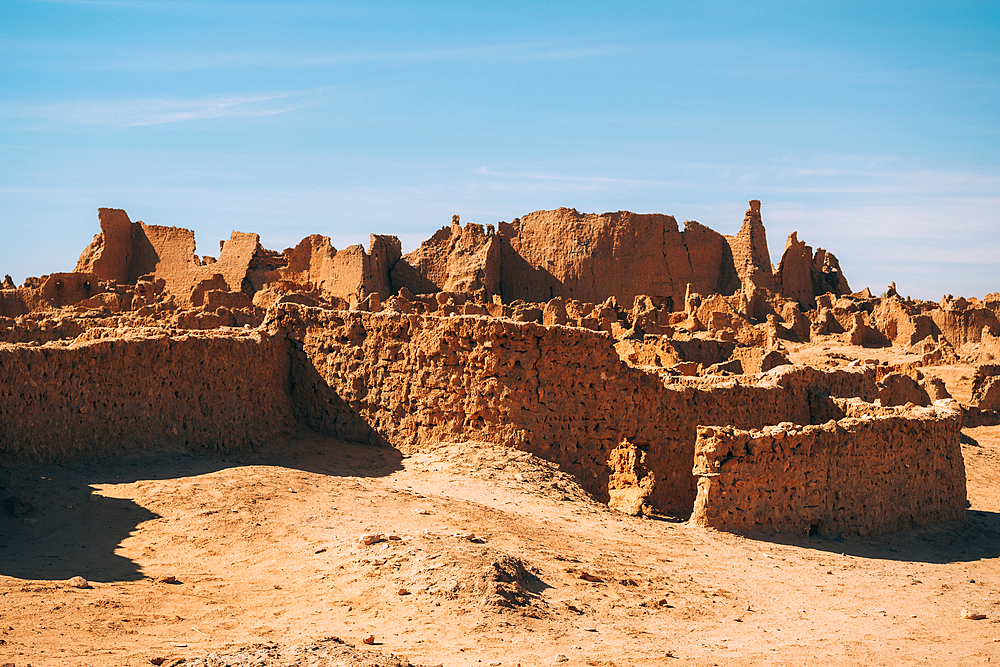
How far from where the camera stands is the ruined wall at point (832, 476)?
8.99 metres

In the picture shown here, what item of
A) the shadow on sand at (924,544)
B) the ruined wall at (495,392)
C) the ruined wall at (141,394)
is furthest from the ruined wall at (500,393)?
the shadow on sand at (924,544)

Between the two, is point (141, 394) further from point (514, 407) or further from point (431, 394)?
point (514, 407)

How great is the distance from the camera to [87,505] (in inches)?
299

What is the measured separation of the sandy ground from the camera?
5531 millimetres

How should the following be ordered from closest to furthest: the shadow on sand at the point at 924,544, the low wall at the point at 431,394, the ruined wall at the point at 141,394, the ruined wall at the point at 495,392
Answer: the ruined wall at the point at 141,394, the shadow on sand at the point at 924,544, the low wall at the point at 431,394, the ruined wall at the point at 495,392

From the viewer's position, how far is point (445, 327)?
10633mm

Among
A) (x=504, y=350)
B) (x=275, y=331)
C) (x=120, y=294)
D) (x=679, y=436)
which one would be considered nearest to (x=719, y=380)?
(x=679, y=436)

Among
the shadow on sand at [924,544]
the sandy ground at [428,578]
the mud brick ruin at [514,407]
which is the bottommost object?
the shadow on sand at [924,544]

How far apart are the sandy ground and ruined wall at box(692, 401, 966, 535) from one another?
0.84ft

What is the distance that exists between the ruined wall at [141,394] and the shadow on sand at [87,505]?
22 cm

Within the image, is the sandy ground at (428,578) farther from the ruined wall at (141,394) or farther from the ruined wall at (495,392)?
the ruined wall at (495,392)

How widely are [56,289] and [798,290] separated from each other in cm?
2776

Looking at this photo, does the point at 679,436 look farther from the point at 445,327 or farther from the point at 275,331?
the point at 275,331

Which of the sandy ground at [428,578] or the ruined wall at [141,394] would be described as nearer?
the sandy ground at [428,578]
